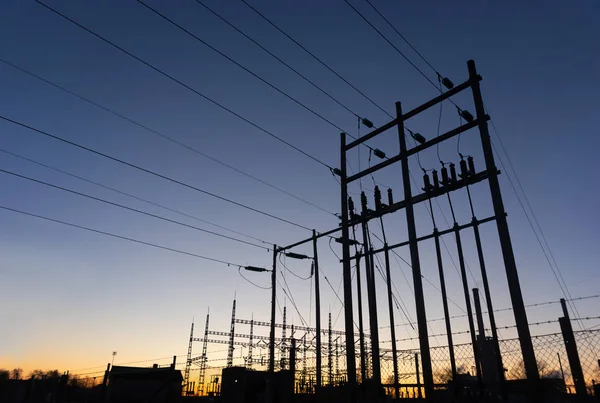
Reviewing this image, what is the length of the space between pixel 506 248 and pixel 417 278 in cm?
248

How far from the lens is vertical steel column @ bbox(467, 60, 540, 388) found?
8500 mm

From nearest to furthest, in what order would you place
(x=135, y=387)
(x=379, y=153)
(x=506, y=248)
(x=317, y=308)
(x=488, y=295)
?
1. (x=506, y=248)
2. (x=379, y=153)
3. (x=488, y=295)
4. (x=317, y=308)
5. (x=135, y=387)

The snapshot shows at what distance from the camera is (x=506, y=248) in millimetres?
9367

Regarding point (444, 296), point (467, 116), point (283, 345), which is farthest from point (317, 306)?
point (283, 345)

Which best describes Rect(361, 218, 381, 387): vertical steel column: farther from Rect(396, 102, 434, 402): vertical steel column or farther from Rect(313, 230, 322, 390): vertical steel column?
Rect(313, 230, 322, 390): vertical steel column

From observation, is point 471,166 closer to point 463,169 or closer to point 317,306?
point 463,169

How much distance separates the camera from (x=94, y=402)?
27469 mm

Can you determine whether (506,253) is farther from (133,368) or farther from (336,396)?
(133,368)

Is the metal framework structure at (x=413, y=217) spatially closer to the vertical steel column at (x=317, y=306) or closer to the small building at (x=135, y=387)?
the vertical steel column at (x=317, y=306)

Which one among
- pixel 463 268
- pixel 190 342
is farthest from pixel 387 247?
pixel 190 342

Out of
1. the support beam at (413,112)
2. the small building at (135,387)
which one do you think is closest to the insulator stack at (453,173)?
the support beam at (413,112)

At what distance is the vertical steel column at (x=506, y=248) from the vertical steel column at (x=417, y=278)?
228 cm

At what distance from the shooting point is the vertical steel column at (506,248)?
850 centimetres

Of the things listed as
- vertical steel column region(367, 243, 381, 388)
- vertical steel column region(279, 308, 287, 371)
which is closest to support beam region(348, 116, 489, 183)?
vertical steel column region(367, 243, 381, 388)
